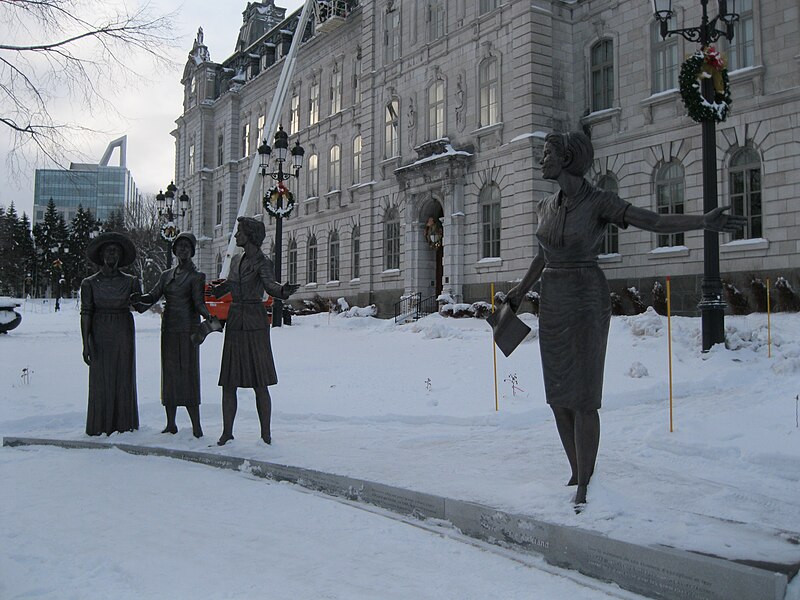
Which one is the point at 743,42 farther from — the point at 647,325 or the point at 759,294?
the point at 647,325

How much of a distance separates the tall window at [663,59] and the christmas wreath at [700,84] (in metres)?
8.31

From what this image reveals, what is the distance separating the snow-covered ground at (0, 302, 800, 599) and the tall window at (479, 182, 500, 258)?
42.2ft

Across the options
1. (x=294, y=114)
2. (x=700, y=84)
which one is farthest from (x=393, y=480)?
(x=294, y=114)

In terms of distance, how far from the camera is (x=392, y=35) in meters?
30.8

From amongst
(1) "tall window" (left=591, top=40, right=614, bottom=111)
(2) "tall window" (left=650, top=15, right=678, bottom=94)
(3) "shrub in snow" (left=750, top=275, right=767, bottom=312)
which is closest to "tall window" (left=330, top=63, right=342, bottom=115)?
(1) "tall window" (left=591, top=40, right=614, bottom=111)

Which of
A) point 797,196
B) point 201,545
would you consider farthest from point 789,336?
point 201,545

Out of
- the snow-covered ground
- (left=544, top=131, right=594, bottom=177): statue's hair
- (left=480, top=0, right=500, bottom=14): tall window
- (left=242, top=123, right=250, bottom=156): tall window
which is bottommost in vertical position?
the snow-covered ground

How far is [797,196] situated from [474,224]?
35.9 feet

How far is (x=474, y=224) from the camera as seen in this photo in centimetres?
2608

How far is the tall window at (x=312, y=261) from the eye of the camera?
38.4m

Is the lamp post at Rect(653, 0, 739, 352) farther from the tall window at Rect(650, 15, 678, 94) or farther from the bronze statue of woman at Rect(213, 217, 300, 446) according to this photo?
the bronze statue of woman at Rect(213, 217, 300, 446)

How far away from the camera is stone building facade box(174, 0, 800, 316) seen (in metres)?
18.8

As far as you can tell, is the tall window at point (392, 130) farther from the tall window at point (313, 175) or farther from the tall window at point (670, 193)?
the tall window at point (670, 193)

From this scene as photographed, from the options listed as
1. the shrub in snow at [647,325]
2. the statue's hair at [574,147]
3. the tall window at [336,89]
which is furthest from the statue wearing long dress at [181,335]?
the tall window at [336,89]
